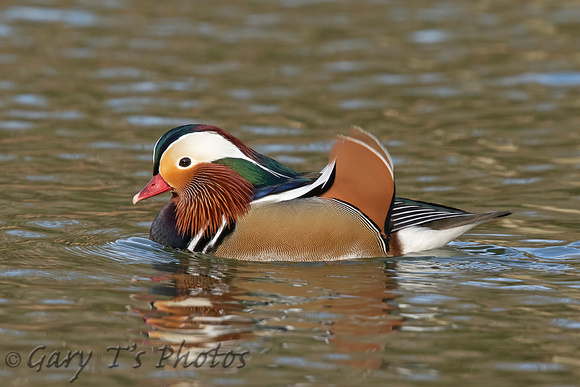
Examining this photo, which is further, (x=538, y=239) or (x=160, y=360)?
(x=538, y=239)

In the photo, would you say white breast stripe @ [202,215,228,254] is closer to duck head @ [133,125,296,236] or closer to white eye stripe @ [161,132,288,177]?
duck head @ [133,125,296,236]

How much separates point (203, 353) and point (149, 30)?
11014 millimetres

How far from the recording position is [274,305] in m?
6.49

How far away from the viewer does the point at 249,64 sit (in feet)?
47.1

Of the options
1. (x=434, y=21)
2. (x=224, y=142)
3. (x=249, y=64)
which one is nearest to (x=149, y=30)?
(x=249, y=64)

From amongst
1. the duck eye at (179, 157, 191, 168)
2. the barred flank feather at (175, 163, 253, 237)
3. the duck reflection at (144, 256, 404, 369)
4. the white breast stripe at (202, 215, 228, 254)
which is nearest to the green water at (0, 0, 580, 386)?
the duck reflection at (144, 256, 404, 369)

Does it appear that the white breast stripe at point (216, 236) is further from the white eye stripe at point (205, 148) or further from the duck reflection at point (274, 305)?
the white eye stripe at point (205, 148)

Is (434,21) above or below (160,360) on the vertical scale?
above

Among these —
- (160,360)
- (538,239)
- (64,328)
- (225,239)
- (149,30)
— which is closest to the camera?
(160,360)

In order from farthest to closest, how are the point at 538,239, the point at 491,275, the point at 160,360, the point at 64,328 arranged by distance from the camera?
1. the point at 538,239
2. the point at 491,275
3. the point at 64,328
4. the point at 160,360

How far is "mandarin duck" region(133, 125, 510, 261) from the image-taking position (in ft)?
24.5

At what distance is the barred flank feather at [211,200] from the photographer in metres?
7.68

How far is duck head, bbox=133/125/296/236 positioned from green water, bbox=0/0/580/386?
33 cm

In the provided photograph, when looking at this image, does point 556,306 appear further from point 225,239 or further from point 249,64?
point 249,64
